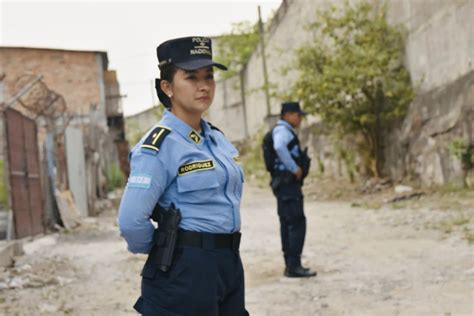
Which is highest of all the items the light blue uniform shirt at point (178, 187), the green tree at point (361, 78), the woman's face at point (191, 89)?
the green tree at point (361, 78)

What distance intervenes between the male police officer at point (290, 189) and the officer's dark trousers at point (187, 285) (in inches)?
135

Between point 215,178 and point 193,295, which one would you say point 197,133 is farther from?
point 193,295

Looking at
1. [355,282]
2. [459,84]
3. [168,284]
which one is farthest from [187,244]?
[459,84]

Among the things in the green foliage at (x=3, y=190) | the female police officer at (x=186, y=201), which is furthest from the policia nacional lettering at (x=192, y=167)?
the green foliage at (x=3, y=190)

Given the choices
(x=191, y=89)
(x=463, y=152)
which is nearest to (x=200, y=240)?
(x=191, y=89)

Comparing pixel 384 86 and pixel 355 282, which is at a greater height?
pixel 384 86

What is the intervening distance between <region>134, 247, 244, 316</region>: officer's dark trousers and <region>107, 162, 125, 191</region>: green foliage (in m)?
16.3

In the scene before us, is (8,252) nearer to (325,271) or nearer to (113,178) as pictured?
(325,271)

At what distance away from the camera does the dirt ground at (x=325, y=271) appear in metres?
4.61

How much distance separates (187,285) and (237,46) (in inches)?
1336

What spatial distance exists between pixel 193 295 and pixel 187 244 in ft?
0.55

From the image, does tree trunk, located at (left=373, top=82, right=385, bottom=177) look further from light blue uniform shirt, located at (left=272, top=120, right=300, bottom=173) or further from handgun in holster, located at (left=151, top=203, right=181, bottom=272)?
handgun in holster, located at (left=151, top=203, right=181, bottom=272)

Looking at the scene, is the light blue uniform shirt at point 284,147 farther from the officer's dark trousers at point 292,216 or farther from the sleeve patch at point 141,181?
the sleeve patch at point 141,181

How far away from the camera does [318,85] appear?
12938 mm
